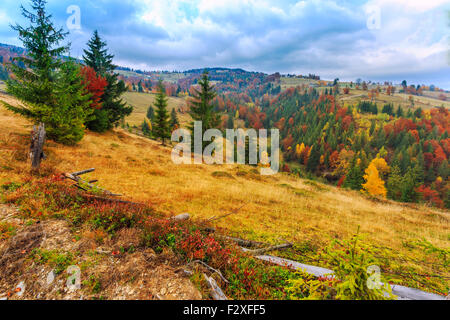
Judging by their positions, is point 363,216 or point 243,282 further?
point 363,216

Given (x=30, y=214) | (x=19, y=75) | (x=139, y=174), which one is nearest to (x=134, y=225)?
(x=30, y=214)

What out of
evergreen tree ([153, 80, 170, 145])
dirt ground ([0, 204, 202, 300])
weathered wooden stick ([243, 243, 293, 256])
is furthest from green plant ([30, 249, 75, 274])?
evergreen tree ([153, 80, 170, 145])

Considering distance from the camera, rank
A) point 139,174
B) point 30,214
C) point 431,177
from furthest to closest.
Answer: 1. point 431,177
2. point 139,174
3. point 30,214

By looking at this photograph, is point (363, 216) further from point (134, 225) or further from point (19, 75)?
point (19, 75)

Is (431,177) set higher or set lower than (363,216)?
lower

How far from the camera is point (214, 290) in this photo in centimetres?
353

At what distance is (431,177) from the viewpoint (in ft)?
271

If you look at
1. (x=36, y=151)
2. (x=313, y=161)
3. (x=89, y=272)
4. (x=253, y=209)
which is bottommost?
(x=313, y=161)

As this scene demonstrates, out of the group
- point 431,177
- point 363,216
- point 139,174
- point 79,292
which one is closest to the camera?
point 79,292

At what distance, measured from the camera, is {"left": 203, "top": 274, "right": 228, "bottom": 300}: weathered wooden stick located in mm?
3454

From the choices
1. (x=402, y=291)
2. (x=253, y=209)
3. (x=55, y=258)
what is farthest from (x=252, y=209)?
(x=55, y=258)

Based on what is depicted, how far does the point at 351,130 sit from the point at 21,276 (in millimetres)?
139983

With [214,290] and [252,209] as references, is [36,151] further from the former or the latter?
[252,209]

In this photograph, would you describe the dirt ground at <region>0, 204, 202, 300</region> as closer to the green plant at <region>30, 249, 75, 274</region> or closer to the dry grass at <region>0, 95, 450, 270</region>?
the green plant at <region>30, 249, 75, 274</region>
